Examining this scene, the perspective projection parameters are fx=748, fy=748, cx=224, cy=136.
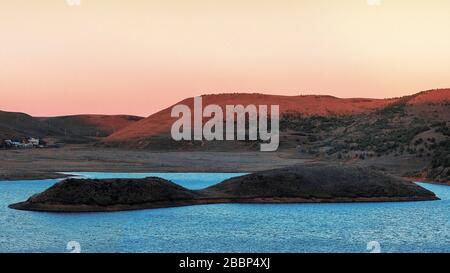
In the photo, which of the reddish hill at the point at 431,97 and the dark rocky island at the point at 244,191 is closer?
the dark rocky island at the point at 244,191

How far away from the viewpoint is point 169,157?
117 m

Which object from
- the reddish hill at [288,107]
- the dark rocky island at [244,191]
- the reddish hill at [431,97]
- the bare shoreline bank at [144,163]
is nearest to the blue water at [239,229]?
the dark rocky island at [244,191]

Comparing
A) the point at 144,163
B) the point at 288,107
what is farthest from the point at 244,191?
the point at 288,107

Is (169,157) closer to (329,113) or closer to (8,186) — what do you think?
(8,186)

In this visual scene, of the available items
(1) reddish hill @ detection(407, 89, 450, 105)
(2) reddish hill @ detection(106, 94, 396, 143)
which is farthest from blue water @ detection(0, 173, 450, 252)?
(2) reddish hill @ detection(106, 94, 396, 143)

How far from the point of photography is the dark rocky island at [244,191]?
47.0 meters

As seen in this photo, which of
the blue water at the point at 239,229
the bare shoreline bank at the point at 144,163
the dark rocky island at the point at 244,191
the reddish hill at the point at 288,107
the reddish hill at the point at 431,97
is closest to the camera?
the blue water at the point at 239,229

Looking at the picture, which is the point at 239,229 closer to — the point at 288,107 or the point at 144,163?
the point at 144,163

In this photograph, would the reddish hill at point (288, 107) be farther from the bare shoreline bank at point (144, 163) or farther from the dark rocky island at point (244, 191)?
the dark rocky island at point (244, 191)

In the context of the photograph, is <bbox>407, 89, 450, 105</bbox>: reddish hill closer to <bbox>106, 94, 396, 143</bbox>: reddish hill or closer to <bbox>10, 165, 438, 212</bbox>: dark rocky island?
<bbox>106, 94, 396, 143</bbox>: reddish hill

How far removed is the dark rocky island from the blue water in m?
1.76

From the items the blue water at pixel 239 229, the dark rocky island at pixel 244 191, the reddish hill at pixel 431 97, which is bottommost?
the blue water at pixel 239 229

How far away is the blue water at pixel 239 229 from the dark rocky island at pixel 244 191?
176 centimetres
